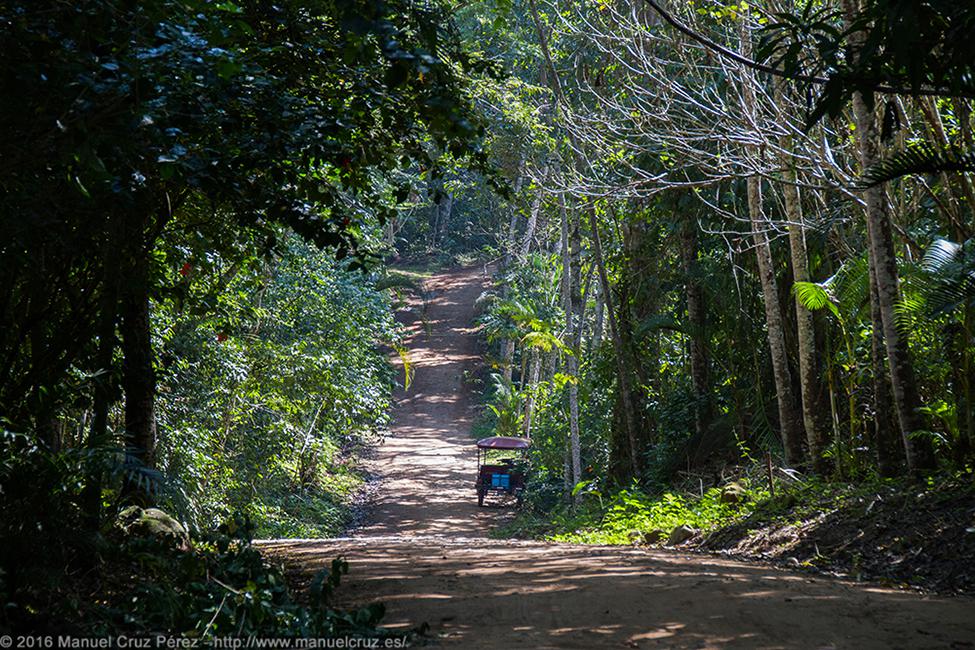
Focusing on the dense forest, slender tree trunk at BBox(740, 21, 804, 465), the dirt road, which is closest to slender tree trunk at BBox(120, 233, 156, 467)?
the dense forest

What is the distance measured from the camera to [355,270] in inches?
414

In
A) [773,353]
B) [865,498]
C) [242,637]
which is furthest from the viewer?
[773,353]

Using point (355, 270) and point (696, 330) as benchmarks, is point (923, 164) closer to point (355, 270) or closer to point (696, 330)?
point (355, 270)

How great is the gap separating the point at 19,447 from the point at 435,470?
2416 centimetres

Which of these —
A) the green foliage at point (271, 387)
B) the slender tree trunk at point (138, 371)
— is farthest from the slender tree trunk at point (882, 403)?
the slender tree trunk at point (138, 371)

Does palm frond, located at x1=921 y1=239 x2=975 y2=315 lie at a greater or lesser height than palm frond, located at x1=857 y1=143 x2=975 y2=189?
lesser

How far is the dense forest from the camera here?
15.4 ft

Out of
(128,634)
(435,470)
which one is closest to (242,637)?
(128,634)

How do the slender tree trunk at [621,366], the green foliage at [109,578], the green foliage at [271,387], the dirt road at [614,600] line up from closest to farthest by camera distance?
1. the green foliage at [109,578]
2. the dirt road at [614,600]
3. the green foliage at [271,387]
4. the slender tree trunk at [621,366]

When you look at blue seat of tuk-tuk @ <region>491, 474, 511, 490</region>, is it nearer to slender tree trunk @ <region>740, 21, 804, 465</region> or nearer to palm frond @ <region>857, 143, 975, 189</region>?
slender tree trunk @ <region>740, 21, 804, 465</region>

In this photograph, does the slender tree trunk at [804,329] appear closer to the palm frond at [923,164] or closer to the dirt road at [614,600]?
the dirt road at [614,600]

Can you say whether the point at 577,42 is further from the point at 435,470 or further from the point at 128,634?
the point at 128,634

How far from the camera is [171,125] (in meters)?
5.18

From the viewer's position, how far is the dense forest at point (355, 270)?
469cm
